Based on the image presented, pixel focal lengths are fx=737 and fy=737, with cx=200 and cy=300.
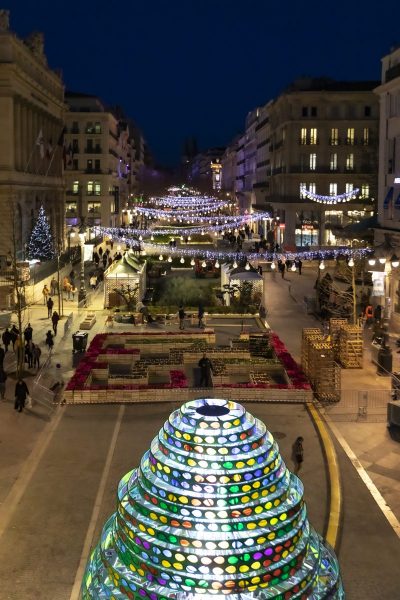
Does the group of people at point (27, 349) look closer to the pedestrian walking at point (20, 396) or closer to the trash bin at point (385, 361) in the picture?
the pedestrian walking at point (20, 396)

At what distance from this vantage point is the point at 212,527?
4469mm

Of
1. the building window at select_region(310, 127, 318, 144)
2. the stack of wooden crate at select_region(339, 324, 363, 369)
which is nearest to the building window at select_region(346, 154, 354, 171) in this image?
the building window at select_region(310, 127, 318, 144)

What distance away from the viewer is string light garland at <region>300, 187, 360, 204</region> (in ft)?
237

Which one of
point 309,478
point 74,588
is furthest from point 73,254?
point 74,588

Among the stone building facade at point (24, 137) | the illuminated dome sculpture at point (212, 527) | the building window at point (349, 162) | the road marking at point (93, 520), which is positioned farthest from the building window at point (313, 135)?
the illuminated dome sculpture at point (212, 527)

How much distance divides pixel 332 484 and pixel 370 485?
79cm

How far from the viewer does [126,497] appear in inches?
192

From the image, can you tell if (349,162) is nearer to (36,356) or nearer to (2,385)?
(36,356)

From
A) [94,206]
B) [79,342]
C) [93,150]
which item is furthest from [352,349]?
[93,150]

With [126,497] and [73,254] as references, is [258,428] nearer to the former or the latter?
[126,497]

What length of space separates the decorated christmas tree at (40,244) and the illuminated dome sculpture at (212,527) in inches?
1896

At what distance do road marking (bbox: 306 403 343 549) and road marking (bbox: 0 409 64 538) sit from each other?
18.9 feet

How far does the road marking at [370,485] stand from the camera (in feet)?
44.2

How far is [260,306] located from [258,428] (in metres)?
33.2
